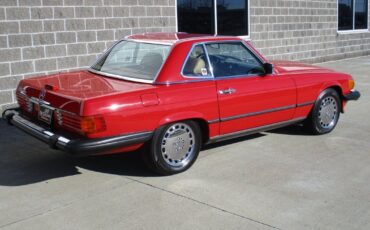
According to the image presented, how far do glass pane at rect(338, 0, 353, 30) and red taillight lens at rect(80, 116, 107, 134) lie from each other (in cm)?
1343

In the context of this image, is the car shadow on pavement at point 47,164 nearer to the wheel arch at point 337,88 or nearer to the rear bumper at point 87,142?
the rear bumper at point 87,142

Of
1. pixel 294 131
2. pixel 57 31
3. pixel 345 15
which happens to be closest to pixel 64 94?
pixel 294 131

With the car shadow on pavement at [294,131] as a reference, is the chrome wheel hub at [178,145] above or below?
above

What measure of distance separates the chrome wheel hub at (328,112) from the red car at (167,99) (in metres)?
0.12

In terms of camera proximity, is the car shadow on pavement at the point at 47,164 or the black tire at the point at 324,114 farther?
the black tire at the point at 324,114

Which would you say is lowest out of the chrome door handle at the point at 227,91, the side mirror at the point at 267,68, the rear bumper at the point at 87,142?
the rear bumper at the point at 87,142

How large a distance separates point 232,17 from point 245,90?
268 inches

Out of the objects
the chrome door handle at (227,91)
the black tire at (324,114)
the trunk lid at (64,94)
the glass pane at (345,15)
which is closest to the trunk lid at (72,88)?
the trunk lid at (64,94)

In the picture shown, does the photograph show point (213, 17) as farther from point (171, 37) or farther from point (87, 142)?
point (87, 142)

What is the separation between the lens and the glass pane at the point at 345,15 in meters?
16.4

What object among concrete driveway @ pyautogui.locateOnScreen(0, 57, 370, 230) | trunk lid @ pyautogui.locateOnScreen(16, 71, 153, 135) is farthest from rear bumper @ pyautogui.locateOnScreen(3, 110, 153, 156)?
concrete driveway @ pyautogui.locateOnScreen(0, 57, 370, 230)

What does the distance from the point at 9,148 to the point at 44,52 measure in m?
2.56

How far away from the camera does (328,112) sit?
268 inches

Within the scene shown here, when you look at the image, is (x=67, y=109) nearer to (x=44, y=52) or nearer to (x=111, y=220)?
(x=111, y=220)
